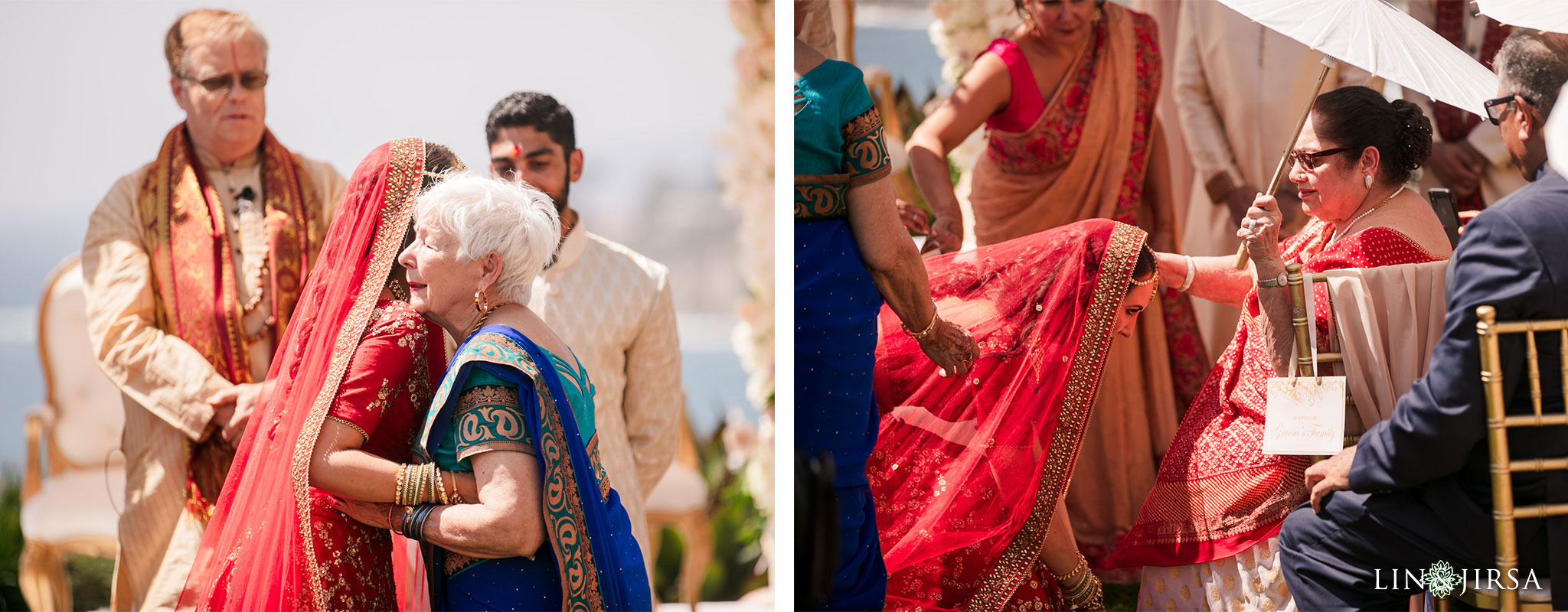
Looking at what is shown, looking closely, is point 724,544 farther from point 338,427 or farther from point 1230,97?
point 1230,97

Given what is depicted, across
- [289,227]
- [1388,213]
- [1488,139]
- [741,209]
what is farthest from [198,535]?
[1488,139]

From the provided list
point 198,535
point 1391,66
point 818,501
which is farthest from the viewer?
point 198,535

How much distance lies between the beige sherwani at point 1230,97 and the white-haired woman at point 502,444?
235 centimetres

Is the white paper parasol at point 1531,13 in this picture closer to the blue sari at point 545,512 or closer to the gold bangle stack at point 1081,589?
the gold bangle stack at point 1081,589

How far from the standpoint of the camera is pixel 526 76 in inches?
141

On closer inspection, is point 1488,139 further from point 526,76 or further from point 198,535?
point 198,535

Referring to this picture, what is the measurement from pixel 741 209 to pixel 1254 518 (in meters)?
1.69

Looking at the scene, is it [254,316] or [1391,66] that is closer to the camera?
[1391,66]

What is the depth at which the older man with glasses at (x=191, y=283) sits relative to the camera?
330cm

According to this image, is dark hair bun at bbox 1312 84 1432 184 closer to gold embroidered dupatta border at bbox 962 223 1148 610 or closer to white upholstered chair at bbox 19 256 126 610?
gold embroidered dupatta border at bbox 962 223 1148 610

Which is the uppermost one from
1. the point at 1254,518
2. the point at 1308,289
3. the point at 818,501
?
the point at 1308,289

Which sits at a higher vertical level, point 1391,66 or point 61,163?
point 1391,66

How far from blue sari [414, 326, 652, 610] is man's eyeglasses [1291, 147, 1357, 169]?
1.91 metres

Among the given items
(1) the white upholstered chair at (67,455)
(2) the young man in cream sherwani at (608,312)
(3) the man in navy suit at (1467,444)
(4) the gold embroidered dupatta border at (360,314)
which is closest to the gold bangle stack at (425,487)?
(4) the gold embroidered dupatta border at (360,314)
